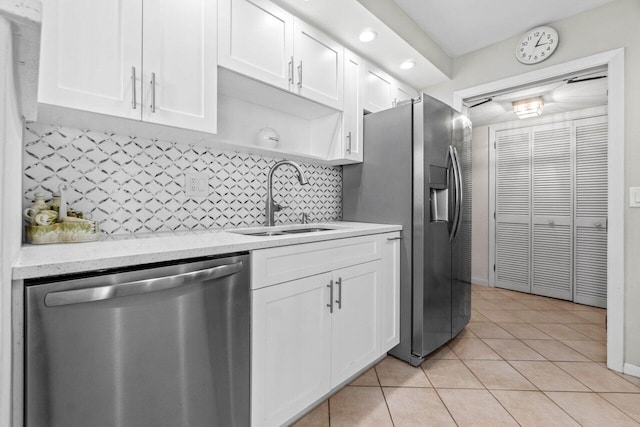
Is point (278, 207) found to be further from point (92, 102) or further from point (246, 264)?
point (92, 102)

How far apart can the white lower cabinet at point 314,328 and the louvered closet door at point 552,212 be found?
2779 mm

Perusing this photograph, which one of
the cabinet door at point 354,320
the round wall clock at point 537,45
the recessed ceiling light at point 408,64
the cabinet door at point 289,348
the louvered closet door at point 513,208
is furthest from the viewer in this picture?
the louvered closet door at point 513,208

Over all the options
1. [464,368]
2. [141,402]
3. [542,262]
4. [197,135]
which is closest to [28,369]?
[141,402]

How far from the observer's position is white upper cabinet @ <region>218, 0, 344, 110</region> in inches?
59.5

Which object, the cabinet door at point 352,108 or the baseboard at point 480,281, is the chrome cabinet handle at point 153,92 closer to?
the cabinet door at point 352,108

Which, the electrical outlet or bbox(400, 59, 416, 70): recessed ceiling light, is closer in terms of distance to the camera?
the electrical outlet

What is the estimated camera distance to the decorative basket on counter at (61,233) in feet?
3.54

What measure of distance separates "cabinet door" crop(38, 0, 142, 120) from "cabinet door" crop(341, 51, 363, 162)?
134cm

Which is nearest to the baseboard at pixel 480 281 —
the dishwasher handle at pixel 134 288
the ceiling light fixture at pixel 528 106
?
the ceiling light fixture at pixel 528 106

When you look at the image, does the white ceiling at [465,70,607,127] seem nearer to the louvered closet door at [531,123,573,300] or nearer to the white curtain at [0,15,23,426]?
the louvered closet door at [531,123,573,300]

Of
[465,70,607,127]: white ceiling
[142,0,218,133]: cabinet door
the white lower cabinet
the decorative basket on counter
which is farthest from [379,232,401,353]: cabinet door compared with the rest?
[465,70,607,127]: white ceiling

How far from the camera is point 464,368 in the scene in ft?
6.51

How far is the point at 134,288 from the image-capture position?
89cm

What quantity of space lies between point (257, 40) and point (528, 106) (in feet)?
10.0
